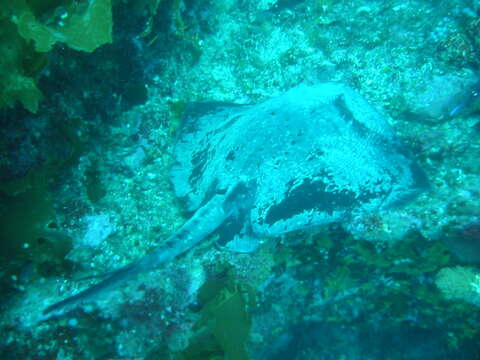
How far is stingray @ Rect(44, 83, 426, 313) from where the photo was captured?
11.0ft

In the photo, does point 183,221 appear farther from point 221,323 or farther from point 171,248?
point 221,323

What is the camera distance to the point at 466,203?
3.12 meters

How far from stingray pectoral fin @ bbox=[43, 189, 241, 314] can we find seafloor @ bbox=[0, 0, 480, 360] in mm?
166

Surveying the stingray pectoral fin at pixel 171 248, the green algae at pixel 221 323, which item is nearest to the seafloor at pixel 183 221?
the green algae at pixel 221 323

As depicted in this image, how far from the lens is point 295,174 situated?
3564mm

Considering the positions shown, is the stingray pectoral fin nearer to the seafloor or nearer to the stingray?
the stingray

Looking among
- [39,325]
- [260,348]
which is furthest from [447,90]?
[39,325]

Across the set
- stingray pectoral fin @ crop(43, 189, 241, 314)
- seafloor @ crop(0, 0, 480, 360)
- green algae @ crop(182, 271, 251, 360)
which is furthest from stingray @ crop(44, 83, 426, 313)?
green algae @ crop(182, 271, 251, 360)

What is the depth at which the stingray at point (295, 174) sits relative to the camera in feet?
11.0

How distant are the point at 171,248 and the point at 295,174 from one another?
162cm

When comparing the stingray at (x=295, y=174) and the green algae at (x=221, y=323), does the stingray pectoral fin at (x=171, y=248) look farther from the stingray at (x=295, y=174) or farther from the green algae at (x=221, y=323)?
the green algae at (x=221, y=323)

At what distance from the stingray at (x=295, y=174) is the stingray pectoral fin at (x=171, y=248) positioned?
1 centimetres

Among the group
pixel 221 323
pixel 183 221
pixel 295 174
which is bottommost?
pixel 221 323

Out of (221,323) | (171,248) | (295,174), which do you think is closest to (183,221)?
(171,248)
